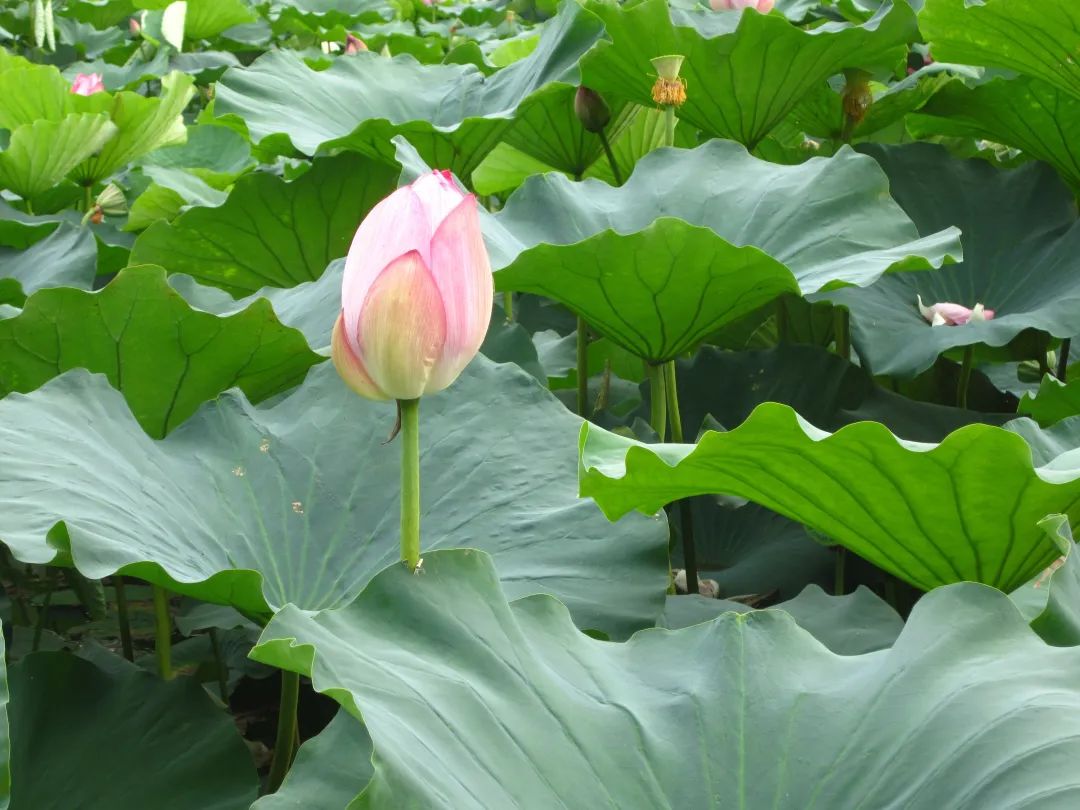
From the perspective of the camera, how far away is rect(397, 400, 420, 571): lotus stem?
862mm

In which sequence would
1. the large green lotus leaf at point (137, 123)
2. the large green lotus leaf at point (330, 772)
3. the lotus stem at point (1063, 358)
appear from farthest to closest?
1. the large green lotus leaf at point (137, 123)
2. the lotus stem at point (1063, 358)
3. the large green lotus leaf at point (330, 772)

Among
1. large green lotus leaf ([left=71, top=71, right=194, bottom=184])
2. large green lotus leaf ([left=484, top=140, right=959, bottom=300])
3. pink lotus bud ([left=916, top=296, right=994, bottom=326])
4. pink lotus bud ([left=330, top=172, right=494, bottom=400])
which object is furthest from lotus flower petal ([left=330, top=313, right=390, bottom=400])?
large green lotus leaf ([left=71, top=71, right=194, bottom=184])

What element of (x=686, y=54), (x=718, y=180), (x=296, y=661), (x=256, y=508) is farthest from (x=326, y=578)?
(x=686, y=54)

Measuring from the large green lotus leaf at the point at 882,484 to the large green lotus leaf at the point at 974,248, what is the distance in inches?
27.5

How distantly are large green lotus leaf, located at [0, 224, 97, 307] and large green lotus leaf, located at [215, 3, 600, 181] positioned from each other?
30 cm

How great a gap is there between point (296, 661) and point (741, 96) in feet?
4.50

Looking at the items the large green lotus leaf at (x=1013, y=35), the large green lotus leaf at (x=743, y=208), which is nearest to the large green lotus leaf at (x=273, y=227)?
the large green lotus leaf at (x=743, y=208)

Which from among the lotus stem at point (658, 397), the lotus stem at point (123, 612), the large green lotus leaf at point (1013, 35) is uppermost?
the large green lotus leaf at point (1013, 35)

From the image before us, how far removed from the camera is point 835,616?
116 cm

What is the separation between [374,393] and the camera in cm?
86

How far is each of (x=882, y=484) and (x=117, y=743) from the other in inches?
27.1

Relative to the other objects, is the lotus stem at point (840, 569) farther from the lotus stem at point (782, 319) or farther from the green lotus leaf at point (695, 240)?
the lotus stem at point (782, 319)

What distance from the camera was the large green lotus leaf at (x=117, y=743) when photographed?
1.07m

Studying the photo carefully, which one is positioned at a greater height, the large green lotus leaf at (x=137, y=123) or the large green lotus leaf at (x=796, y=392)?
the large green lotus leaf at (x=796, y=392)
